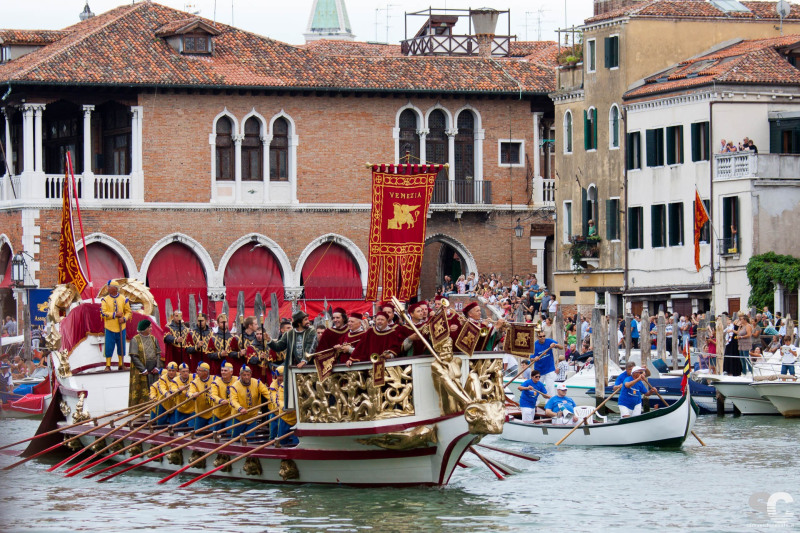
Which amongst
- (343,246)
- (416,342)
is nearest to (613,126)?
(343,246)

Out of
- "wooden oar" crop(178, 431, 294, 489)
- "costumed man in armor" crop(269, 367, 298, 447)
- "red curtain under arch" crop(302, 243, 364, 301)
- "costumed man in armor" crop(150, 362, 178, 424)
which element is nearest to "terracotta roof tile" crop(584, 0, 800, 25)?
"red curtain under arch" crop(302, 243, 364, 301)

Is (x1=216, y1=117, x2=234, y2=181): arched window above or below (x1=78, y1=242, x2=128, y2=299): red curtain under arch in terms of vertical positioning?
above

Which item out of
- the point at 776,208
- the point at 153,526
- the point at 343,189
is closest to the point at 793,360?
the point at 776,208

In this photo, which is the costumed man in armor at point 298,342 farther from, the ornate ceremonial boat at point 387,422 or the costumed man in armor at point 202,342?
the costumed man in armor at point 202,342

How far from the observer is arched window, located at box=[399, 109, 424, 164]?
153 ft

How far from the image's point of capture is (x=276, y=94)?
45156 millimetres

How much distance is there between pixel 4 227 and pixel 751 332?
22.0 m

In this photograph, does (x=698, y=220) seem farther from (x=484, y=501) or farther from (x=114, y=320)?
(x=484, y=501)

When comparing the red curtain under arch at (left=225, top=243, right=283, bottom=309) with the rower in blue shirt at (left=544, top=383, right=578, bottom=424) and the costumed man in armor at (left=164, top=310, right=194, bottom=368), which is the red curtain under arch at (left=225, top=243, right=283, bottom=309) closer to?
the rower in blue shirt at (left=544, top=383, right=578, bottom=424)

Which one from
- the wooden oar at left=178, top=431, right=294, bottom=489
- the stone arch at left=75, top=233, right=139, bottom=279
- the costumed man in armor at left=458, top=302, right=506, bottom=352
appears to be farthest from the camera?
the stone arch at left=75, top=233, right=139, bottom=279

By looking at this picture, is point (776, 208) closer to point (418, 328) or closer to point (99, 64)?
point (99, 64)

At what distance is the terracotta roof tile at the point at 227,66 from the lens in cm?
4309

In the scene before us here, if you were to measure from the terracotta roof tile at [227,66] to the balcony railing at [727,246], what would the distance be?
10044 mm

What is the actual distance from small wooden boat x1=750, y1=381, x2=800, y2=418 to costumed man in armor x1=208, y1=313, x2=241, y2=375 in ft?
36.7
